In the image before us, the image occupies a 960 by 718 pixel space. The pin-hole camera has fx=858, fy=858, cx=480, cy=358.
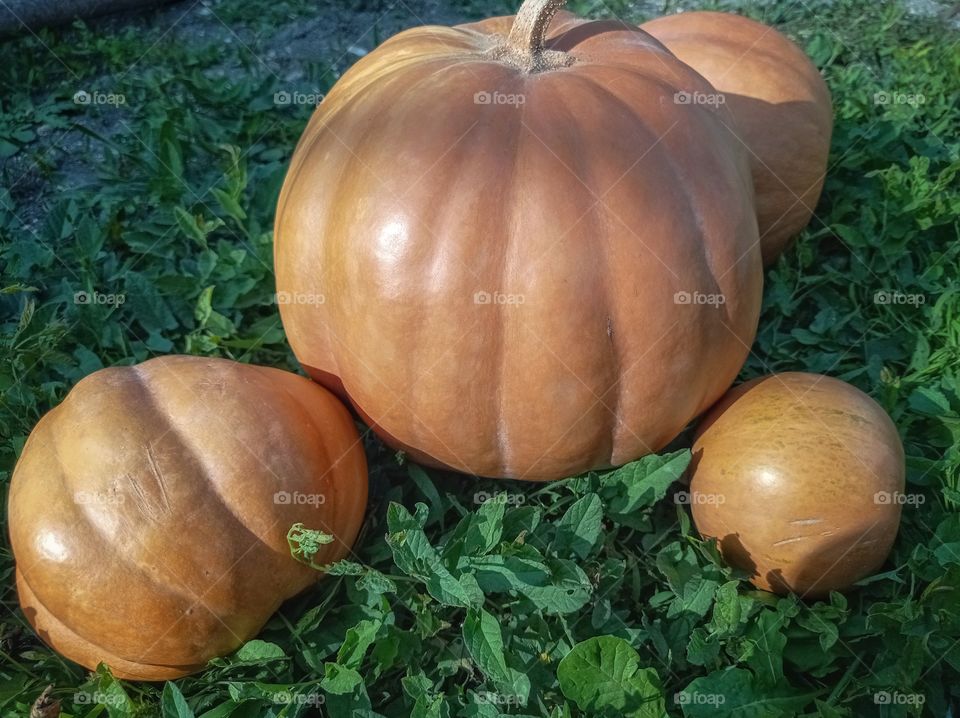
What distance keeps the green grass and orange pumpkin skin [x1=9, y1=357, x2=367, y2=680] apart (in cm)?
15

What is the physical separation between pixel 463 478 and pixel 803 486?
0.98 m

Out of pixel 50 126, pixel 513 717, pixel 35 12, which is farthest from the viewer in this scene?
pixel 35 12

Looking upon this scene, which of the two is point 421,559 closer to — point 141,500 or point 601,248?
point 141,500

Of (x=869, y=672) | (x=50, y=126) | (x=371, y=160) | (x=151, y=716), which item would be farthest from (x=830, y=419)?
(x=50, y=126)

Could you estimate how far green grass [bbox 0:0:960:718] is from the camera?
2090 mm

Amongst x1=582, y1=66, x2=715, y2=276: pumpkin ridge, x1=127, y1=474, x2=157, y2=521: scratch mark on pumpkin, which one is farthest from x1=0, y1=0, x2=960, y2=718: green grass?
x1=582, y1=66, x2=715, y2=276: pumpkin ridge

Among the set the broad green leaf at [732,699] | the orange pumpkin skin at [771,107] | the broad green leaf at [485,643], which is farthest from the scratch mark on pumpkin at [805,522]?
the orange pumpkin skin at [771,107]

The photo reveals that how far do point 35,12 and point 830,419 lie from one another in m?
3.84

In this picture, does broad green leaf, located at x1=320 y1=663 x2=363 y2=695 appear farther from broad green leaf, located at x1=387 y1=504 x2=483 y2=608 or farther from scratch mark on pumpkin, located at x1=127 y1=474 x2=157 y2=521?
scratch mark on pumpkin, located at x1=127 y1=474 x2=157 y2=521

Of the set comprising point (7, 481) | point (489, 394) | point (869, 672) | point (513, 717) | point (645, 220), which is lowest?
point (869, 672)

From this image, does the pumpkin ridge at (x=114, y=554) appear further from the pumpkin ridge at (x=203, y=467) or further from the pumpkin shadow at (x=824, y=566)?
the pumpkin shadow at (x=824, y=566)

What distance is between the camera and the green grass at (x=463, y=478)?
2090 mm

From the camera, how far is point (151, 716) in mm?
2088

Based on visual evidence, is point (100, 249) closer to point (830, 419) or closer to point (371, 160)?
point (371, 160)
